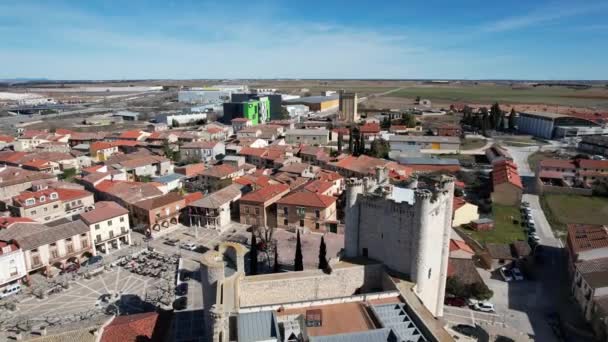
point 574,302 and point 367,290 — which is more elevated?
point 367,290

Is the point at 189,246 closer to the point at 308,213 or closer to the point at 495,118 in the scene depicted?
the point at 308,213

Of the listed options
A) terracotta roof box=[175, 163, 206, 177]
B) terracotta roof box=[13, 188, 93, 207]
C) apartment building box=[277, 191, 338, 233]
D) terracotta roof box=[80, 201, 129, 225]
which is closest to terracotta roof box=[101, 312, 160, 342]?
terracotta roof box=[80, 201, 129, 225]

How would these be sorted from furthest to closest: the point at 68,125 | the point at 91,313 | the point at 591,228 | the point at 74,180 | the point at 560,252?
the point at 68,125 → the point at 74,180 → the point at 560,252 → the point at 591,228 → the point at 91,313

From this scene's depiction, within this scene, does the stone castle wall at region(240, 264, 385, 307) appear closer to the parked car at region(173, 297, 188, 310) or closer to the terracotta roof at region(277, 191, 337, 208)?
the parked car at region(173, 297, 188, 310)

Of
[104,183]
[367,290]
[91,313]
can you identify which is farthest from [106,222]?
[367,290]

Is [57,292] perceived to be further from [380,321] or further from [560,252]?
[560,252]

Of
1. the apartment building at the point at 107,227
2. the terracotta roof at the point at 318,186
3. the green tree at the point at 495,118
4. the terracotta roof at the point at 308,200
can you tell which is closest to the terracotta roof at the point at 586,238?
the terracotta roof at the point at 308,200
